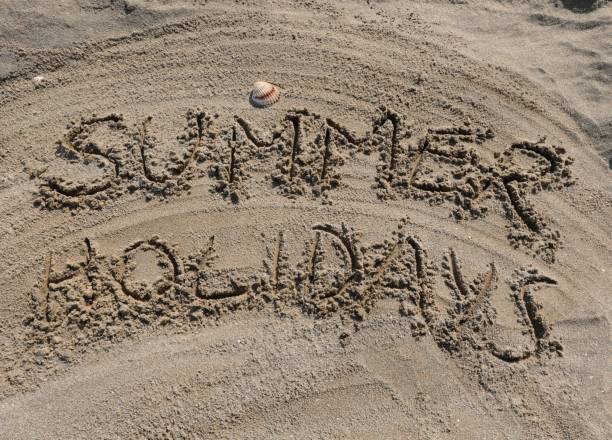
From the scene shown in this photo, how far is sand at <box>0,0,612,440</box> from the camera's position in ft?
11.0

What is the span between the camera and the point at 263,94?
382 centimetres

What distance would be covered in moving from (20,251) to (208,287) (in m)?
1.47

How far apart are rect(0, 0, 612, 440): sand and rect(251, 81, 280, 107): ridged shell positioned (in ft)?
0.22

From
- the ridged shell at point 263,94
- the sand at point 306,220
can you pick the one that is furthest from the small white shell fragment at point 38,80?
the ridged shell at point 263,94

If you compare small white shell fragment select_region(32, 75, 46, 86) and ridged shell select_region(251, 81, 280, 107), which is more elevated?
ridged shell select_region(251, 81, 280, 107)

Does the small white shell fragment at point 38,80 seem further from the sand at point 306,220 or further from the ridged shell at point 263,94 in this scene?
the ridged shell at point 263,94

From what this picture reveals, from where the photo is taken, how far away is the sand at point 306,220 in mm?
3346

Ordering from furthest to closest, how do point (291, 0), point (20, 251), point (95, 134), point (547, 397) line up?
point (291, 0) → point (95, 134) → point (20, 251) → point (547, 397)

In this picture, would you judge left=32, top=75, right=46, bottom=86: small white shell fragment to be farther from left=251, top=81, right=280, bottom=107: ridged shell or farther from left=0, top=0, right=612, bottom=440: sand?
left=251, top=81, right=280, bottom=107: ridged shell

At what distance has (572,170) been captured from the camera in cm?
379

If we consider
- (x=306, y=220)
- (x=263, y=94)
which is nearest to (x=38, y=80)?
(x=263, y=94)

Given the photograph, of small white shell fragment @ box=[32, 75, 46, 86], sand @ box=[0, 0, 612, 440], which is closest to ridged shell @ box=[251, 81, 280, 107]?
sand @ box=[0, 0, 612, 440]

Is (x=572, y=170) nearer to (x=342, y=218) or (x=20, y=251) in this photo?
(x=342, y=218)

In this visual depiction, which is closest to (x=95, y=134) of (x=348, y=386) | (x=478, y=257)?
(x=348, y=386)
